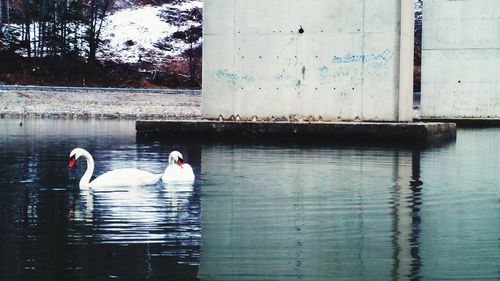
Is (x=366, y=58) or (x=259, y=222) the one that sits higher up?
(x=366, y=58)

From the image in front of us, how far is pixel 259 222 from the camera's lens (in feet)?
35.1

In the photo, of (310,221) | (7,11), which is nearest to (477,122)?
(310,221)

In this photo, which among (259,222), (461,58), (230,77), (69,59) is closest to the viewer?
(259,222)

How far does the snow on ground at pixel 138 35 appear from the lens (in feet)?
281

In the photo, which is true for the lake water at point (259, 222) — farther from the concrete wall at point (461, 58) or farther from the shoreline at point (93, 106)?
the shoreline at point (93, 106)

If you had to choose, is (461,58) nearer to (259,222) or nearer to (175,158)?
(175,158)

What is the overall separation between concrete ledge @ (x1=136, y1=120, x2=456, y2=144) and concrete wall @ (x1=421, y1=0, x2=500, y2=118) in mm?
18470

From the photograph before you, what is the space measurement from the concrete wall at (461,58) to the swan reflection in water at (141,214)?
113 feet

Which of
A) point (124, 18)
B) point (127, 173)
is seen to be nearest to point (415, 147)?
point (127, 173)

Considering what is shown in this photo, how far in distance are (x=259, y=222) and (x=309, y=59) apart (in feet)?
57.6

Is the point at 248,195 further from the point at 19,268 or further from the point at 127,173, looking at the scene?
the point at 19,268

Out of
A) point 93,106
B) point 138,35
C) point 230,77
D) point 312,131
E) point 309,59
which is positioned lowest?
point 312,131

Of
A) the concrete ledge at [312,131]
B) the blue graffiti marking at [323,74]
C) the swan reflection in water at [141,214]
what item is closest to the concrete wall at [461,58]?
the concrete ledge at [312,131]

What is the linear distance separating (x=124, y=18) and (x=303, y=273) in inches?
A: 3603
